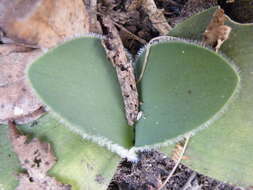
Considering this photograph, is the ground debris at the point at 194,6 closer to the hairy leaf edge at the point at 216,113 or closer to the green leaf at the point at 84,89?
the hairy leaf edge at the point at 216,113

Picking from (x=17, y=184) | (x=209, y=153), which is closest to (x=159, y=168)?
(x=209, y=153)

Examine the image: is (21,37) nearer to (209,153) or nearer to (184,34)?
(184,34)

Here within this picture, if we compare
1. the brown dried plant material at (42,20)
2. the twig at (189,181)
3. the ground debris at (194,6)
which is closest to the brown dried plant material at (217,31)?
the ground debris at (194,6)

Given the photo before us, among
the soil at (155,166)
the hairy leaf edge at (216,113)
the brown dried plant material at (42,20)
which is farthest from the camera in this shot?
the soil at (155,166)

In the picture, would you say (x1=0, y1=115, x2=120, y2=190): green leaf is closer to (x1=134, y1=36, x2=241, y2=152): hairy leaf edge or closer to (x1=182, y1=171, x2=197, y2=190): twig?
(x1=134, y1=36, x2=241, y2=152): hairy leaf edge

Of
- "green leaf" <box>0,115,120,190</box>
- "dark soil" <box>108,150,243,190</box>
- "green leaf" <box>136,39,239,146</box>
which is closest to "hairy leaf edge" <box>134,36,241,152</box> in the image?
"green leaf" <box>136,39,239,146</box>
